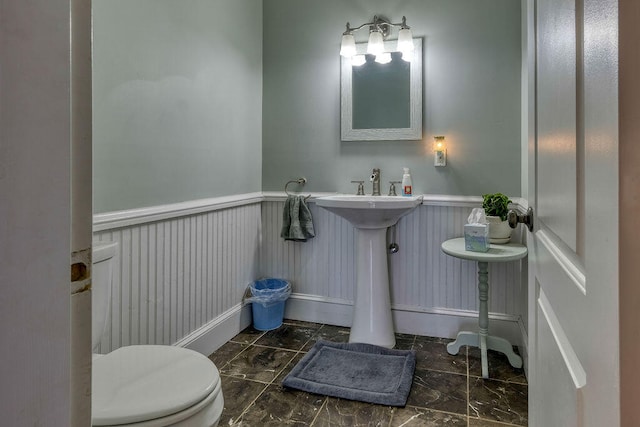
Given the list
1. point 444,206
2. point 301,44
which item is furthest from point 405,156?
point 301,44

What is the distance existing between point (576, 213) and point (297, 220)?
2.25 m

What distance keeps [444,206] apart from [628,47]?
227 cm

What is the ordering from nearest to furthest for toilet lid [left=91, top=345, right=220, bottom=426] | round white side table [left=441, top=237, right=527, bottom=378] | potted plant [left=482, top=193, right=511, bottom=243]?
toilet lid [left=91, top=345, right=220, bottom=426]
round white side table [left=441, top=237, right=527, bottom=378]
potted plant [left=482, top=193, right=511, bottom=243]

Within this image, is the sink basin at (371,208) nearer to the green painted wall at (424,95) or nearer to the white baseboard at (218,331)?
the green painted wall at (424,95)

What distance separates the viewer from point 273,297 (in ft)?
8.80

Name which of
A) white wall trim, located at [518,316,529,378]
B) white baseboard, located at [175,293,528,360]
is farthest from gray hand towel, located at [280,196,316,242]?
white wall trim, located at [518,316,529,378]

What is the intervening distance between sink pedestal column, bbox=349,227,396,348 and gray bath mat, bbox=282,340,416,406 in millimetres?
84

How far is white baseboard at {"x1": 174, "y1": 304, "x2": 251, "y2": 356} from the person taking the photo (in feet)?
7.23

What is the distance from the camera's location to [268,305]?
268 cm

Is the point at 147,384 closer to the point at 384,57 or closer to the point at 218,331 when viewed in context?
the point at 218,331

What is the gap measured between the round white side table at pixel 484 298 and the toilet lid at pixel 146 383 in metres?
1.40

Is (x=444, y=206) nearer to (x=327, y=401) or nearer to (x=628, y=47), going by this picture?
(x=327, y=401)

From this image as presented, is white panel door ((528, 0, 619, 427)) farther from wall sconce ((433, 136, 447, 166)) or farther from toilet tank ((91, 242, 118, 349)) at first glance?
wall sconce ((433, 136, 447, 166))

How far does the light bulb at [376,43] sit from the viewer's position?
2588mm
